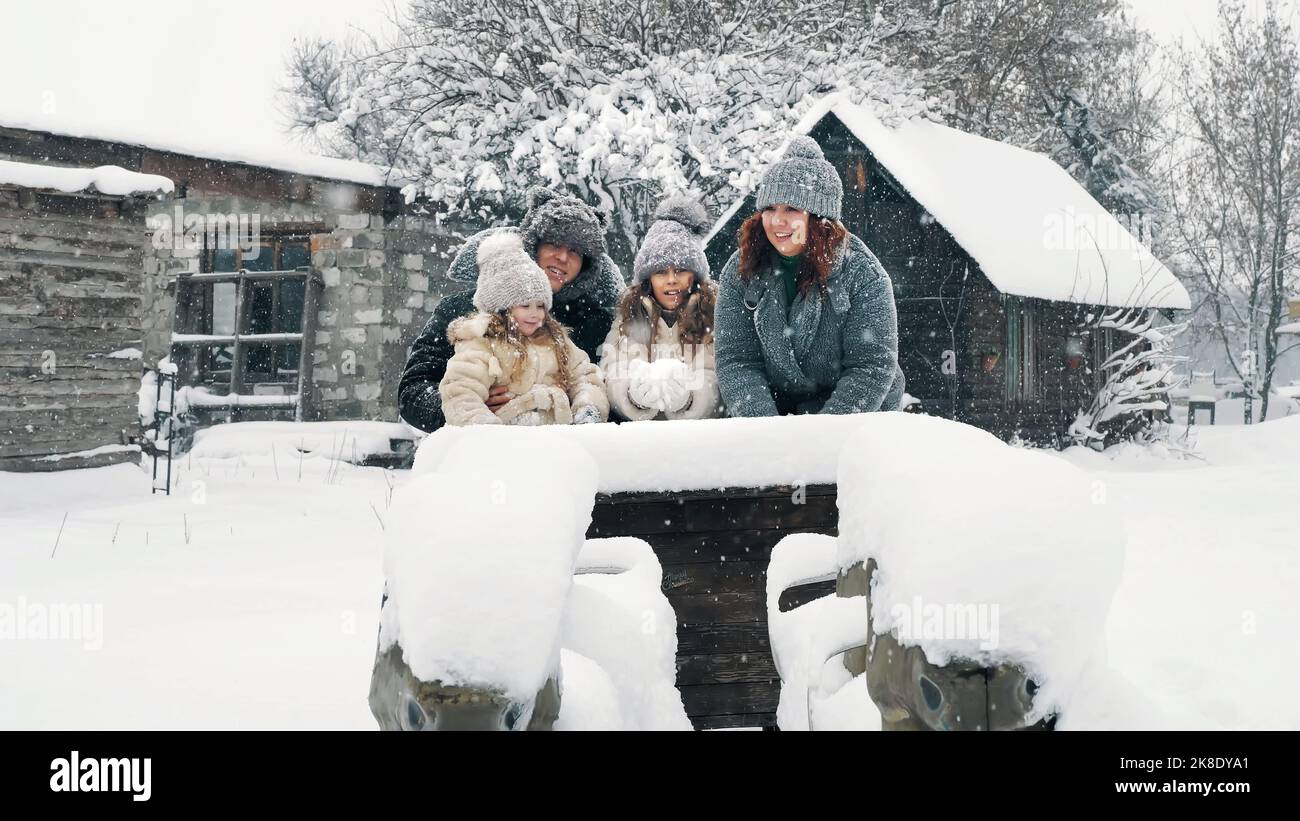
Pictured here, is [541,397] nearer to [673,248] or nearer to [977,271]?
[673,248]

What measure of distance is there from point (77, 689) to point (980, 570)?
10.8 feet

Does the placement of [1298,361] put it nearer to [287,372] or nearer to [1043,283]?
[1043,283]

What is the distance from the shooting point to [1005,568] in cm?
143

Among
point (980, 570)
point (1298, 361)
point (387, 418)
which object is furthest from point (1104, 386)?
point (1298, 361)

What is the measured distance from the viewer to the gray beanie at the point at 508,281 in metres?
3.71

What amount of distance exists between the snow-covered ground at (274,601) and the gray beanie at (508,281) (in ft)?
4.93

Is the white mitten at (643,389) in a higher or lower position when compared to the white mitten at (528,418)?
higher

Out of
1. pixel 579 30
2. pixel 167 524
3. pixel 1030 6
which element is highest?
pixel 1030 6

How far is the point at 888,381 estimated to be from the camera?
11.2 ft

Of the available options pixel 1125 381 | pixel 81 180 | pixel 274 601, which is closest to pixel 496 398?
pixel 274 601

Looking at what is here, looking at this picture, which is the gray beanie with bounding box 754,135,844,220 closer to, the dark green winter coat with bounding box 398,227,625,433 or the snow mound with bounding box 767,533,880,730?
the dark green winter coat with bounding box 398,227,625,433

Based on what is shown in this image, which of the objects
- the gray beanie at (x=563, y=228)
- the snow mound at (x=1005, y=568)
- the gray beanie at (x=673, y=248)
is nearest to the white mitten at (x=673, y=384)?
the gray beanie at (x=673, y=248)

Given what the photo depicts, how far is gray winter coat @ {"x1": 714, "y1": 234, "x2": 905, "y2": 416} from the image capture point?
11.3 ft

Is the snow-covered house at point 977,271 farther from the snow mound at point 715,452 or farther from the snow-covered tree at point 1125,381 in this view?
the snow mound at point 715,452
